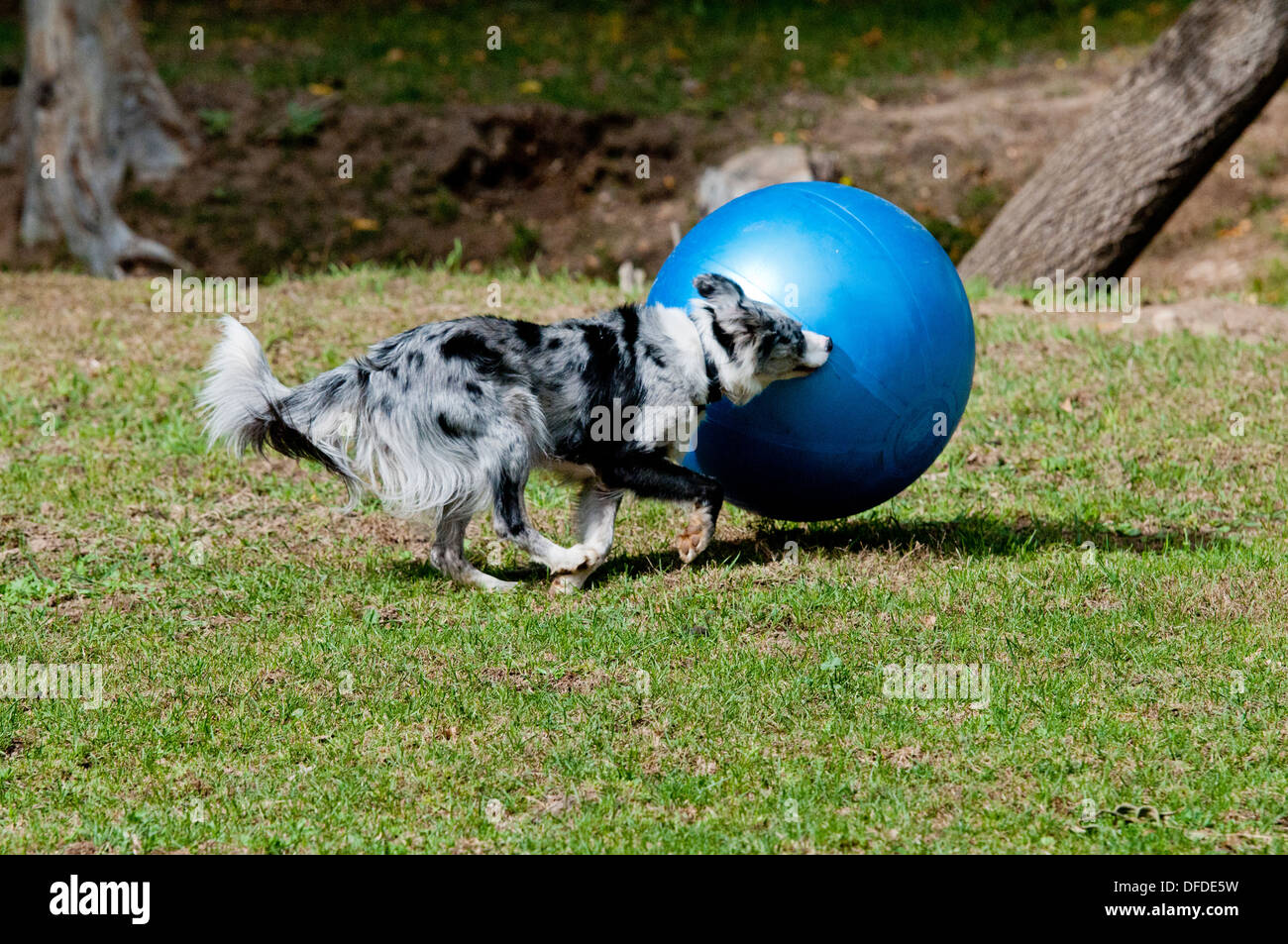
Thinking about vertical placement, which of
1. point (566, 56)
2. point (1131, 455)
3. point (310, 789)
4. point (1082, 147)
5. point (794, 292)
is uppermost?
point (566, 56)

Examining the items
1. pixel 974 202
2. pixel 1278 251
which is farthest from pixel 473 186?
pixel 1278 251

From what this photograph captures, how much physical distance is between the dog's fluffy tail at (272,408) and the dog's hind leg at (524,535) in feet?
2.17

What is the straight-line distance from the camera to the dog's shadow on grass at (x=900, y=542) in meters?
6.95

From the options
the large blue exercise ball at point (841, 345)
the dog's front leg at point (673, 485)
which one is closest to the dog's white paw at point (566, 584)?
the dog's front leg at point (673, 485)

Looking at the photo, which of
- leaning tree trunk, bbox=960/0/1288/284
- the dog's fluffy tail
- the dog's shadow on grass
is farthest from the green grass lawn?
leaning tree trunk, bbox=960/0/1288/284

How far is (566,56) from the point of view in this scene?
1862cm

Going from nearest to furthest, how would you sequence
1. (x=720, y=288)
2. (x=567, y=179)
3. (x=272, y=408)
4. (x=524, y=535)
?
(x=272, y=408) → (x=720, y=288) → (x=524, y=535) → (x=567, y=179)

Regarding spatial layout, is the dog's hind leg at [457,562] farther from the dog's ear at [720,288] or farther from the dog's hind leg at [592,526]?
the dog's ear at [720,288]

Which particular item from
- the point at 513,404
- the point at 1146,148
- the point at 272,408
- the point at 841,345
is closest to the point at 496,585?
the point at 513,404

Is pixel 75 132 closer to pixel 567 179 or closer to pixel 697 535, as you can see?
pixel 567 179

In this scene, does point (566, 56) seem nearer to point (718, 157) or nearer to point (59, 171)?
point (718, 157)

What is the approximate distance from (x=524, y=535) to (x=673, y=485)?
705mm

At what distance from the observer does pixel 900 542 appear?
7168 millimetres

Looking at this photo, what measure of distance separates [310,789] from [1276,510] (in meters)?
5.46
